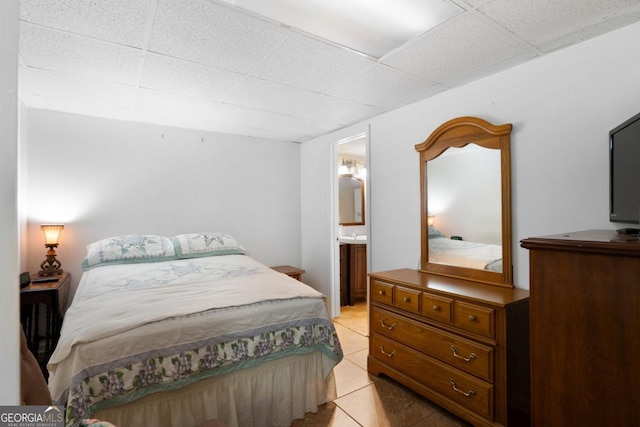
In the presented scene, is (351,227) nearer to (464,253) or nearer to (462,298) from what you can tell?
(464,253)

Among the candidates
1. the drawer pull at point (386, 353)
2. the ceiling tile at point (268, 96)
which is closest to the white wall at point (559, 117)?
the drawer pull at point (386, 353)

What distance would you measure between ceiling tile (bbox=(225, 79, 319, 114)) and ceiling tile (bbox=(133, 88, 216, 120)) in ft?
1.07

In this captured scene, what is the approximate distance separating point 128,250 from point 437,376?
2903 mm

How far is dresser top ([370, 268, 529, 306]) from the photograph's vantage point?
6.03 ft

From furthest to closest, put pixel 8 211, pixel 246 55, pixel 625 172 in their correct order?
pixel 246 55
pixel 625 172
pixel 8 211

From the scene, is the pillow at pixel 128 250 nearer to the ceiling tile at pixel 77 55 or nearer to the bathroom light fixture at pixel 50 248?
the bathroom light fixture at pixel 50 248

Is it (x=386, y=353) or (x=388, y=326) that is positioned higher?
(x=388, y=326)

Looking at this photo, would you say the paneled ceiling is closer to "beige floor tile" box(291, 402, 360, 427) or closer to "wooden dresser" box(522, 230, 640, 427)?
"wooden dresser" box(522, 230, 640, 427)

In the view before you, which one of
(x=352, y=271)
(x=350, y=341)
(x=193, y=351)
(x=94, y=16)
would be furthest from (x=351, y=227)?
(x=94, y=16)

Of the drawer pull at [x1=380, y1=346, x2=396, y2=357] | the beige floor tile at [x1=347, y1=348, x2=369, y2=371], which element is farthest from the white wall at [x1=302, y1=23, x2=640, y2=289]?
the beige floor tile at [x1=347, y1=348, x2=369, y2=371]

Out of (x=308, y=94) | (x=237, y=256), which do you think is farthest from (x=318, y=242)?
(x=308, y=94)

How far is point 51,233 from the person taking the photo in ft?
9.39

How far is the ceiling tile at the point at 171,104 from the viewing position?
267 centimetres

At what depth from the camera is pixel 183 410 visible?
1604mm
